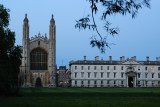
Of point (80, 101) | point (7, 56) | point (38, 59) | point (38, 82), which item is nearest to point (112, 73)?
point (38, 82)

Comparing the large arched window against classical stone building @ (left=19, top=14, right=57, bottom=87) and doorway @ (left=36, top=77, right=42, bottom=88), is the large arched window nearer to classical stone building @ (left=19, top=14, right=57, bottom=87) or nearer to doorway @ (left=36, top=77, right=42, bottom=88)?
classical stone building @ (left=19, top=14, right=57, bottom=87)

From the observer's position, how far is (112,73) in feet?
302

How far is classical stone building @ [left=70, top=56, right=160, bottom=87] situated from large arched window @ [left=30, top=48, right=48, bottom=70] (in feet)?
34.0

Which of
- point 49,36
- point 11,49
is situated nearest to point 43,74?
point 49,36

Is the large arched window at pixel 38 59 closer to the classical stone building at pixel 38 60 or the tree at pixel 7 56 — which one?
the classical stone building at pixel 38 60

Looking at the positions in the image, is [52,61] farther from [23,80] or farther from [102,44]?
[102,44]

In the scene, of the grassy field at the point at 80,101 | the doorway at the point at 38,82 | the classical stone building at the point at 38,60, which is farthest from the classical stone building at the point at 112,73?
the grassy field at the point at 80,101

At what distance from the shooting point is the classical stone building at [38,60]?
8100 cm

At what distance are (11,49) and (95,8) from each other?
104 ft

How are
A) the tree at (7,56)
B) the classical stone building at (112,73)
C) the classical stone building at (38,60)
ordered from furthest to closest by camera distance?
the classical stone building at (112,73) → the classical stone building at (38,60) → the tree at (7,56)

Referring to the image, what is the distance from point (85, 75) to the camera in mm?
91562

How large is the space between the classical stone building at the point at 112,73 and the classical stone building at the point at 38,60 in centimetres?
1013

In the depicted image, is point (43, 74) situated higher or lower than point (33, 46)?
lower

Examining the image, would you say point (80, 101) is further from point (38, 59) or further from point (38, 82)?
point (38, 59)
